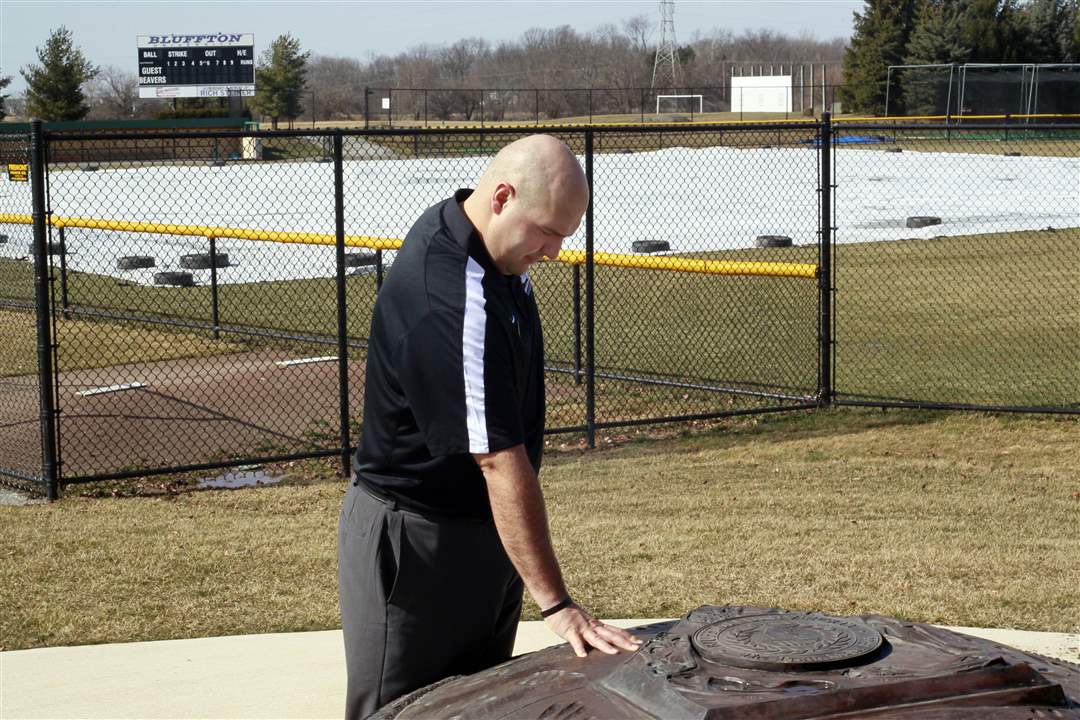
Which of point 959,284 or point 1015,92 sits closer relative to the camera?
point 959,284

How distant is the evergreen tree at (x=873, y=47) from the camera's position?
55.9m

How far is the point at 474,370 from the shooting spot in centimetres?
271

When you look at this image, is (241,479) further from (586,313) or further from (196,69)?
(196,69)

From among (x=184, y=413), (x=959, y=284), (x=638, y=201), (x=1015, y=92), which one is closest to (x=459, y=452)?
(x=184, y=413)

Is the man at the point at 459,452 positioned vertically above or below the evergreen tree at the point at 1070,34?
below

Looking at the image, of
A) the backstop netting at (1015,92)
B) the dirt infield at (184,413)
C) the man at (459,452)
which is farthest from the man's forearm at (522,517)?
the backstop netting at (1015,92)

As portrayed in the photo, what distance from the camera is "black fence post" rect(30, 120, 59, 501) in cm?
766

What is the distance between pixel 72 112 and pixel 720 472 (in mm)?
53526

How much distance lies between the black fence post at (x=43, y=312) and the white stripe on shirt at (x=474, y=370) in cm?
565

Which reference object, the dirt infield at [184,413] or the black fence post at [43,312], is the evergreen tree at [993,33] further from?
the black fence post at [43,312]

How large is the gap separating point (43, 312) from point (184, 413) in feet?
6.99

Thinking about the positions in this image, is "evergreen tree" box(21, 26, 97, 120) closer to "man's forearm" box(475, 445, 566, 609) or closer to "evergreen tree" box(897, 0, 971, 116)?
"evergreen tree" box(897, 0, 971, 116)

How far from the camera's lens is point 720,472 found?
8.08 m

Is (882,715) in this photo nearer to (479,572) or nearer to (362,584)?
(479,572)
